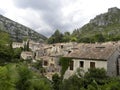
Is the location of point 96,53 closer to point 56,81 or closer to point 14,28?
point 56,81

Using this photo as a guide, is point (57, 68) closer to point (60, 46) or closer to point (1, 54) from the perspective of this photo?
point (1, 54)

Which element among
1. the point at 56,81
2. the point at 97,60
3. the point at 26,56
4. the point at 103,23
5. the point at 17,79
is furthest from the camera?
the point at 103,23

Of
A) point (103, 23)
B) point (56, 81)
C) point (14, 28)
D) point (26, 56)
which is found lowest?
Result: point (56, 81)

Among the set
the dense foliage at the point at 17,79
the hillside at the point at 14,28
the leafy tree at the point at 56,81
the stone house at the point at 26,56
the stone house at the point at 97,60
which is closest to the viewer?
the dense foliage at the point at 17,79

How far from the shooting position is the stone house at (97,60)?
35562 millimetres

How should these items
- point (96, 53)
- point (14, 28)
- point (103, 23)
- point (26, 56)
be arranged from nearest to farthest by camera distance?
point (96, 53)
point (26, 56)
point (103, 23)
point (14, 28)

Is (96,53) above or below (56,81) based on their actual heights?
above

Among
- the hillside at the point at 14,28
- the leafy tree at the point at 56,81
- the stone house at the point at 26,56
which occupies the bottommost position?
the leafy tree at the point at 56,81

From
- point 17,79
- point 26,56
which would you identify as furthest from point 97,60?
point 26,56

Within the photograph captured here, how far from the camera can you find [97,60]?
36031mm

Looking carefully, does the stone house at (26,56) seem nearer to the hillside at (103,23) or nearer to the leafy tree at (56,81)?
the leafy tree at (56,81)

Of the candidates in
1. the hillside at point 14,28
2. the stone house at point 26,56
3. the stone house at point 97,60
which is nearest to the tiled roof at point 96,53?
the stone house at point 97,60

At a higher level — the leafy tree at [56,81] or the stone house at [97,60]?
the stone house at [97,60]

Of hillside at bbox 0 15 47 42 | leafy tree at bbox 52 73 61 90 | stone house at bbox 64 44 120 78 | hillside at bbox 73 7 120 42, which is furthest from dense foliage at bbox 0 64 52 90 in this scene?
hillside at bbox 73 7 120 42
